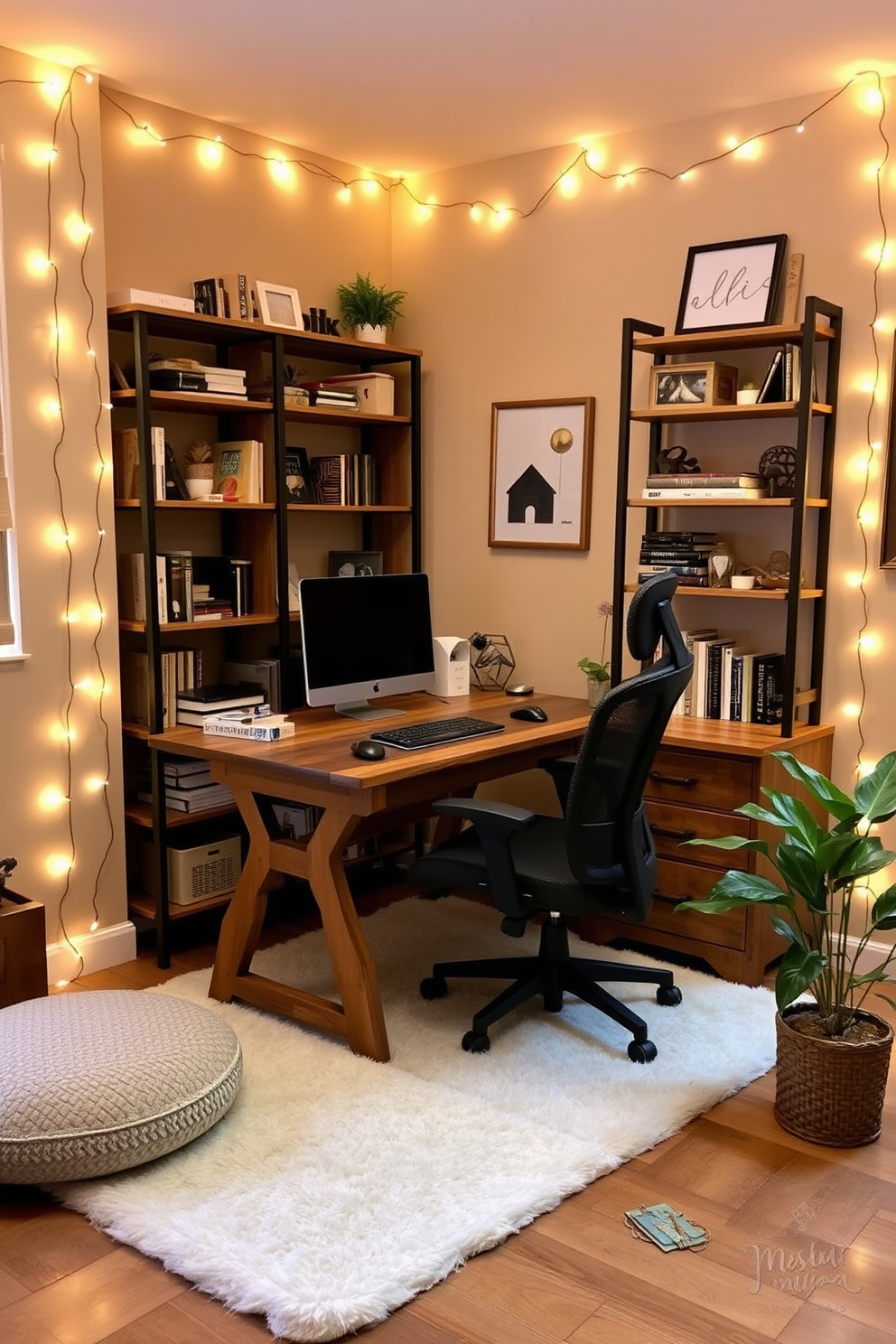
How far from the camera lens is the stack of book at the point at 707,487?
3.53 m

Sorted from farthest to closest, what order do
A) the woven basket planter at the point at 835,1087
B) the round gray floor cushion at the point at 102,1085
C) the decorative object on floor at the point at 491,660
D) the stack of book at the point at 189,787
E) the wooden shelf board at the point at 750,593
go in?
the decorative object on floor at the point at 491,660
the stack of book at the point at 189,787
the wooden shelf board at the point at 750,593
the woven basket planter at the point at 835,1087
the round gray floor cushion at the point at 102,1085

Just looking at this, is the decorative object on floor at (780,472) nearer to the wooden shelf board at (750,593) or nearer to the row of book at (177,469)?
the wooden shelf board at (750,593)

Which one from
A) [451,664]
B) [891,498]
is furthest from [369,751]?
[891,498]

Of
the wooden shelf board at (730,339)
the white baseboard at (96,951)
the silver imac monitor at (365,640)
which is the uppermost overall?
the wooden shelf board at (730,339)

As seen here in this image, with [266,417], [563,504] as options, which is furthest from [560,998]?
[266,417]

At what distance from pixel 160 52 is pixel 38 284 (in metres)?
0.73

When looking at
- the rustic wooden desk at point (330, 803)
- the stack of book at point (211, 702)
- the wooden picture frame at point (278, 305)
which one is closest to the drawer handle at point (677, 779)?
the rustic wooden desk at point (330, 803)

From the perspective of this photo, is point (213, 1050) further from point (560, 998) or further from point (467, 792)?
point (467, 792)

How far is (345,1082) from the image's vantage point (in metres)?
2.85

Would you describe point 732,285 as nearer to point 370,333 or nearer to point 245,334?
point 370,333

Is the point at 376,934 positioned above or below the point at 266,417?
below

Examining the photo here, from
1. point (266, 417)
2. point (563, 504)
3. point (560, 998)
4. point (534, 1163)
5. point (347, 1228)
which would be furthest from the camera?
point (563, 504)

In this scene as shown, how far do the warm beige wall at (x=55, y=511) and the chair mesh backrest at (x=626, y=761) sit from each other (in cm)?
156

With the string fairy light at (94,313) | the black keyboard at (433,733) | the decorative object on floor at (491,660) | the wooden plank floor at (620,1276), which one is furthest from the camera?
the decorative object on floor at (491,660)
